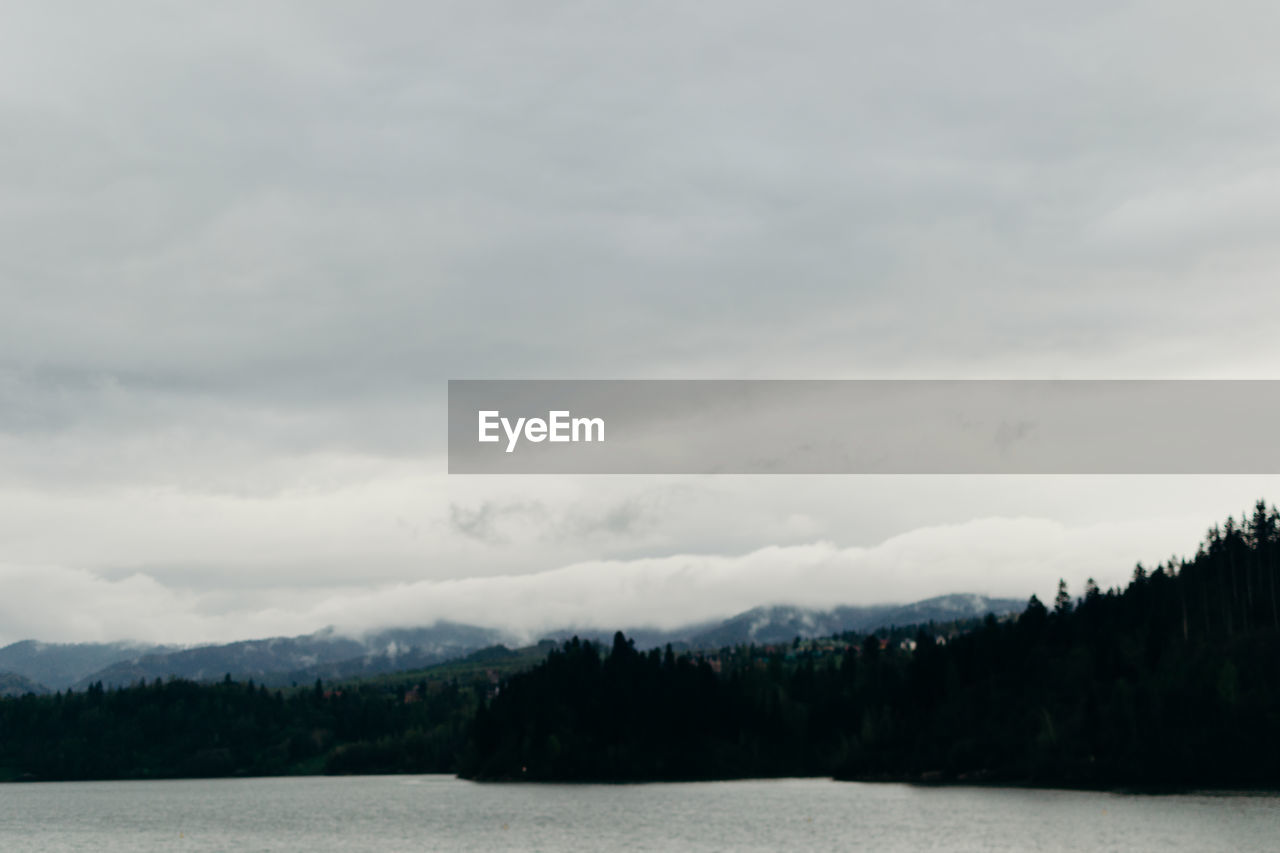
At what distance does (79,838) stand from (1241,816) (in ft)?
597

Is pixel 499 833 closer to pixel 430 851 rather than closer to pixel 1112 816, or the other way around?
pixel 430 851

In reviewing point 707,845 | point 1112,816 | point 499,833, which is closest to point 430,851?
point 499,833

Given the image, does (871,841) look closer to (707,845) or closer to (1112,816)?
(707,845)

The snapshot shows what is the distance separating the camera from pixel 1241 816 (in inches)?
6850

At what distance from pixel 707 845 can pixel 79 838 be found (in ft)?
359

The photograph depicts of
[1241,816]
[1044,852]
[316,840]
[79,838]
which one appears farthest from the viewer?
[79,838]

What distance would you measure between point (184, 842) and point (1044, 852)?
5060 inches

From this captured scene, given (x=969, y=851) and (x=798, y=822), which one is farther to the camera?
(x=798, y=822)

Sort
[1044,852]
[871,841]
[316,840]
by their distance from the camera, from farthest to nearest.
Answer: [316,840] → [871,841] → [1044,852]

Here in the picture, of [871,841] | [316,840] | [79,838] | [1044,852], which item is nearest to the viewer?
[1044,852]

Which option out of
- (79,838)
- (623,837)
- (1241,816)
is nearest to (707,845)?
(623,837)

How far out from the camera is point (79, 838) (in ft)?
654

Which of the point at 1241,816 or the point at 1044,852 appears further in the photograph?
the point at 1241,816

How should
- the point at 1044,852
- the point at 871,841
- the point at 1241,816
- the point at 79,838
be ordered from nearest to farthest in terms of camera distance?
the point at 1044,852 < the point at 871,841 < the point at 1241,816 < the point at 79,838
